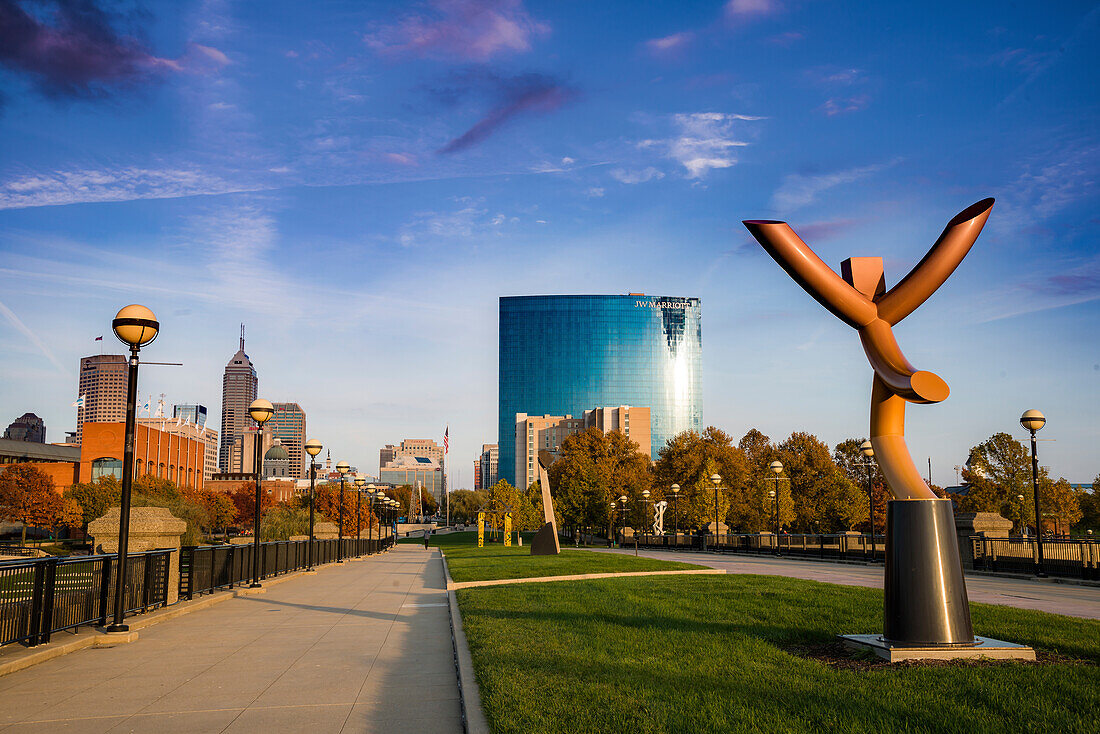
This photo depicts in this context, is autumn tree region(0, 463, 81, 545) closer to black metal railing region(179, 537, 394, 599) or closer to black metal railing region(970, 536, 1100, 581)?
black metal railing region(179, 537, 394, 599)

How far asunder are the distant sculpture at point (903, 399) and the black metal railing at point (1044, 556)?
53.7ft

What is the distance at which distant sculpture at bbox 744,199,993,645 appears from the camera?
336 inches

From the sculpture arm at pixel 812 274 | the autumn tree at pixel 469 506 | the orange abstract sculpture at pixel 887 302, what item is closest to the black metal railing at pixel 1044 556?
the orange abstract sculpture at pixel 887 302

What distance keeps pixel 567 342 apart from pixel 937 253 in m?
180

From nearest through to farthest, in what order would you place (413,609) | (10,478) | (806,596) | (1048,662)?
(1048,662) → (806,596) → (413,609) → (10,478)

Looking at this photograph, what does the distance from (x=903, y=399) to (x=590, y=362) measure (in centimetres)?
18160

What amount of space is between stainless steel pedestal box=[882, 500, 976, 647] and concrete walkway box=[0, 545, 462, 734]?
4.87 metres

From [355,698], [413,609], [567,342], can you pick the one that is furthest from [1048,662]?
[567,342]

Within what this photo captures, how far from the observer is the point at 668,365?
192m

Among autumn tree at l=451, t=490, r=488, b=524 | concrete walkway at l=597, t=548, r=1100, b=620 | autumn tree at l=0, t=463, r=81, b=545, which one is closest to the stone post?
concrete walkway at l=597, t=548, r=1100, b=620

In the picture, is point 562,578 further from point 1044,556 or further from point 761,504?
point 761,504

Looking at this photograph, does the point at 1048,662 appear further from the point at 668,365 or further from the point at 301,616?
the point at 668,365

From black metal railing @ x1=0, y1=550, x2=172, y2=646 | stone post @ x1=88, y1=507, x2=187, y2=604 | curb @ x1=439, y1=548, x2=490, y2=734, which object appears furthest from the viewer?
stone post @ x1=88, y1=507, x2=187, y2=604

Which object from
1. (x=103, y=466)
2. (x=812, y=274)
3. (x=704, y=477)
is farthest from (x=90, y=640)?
(x=103, y=466)
